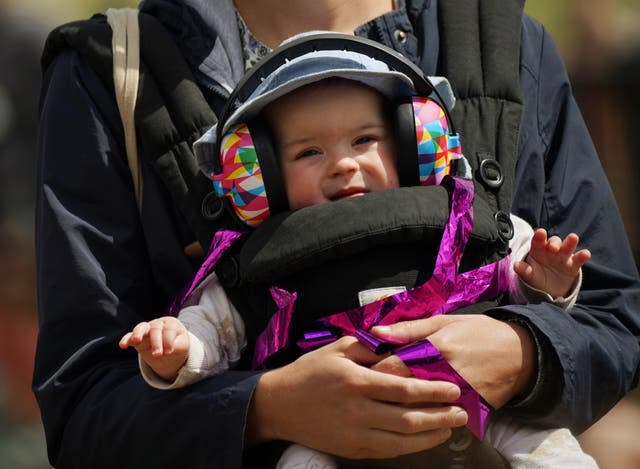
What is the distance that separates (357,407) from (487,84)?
2.85ft

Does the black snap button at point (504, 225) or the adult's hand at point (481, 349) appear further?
the black snap button at point (504, 225)

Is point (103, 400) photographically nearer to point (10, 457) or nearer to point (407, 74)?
point (407, 74)

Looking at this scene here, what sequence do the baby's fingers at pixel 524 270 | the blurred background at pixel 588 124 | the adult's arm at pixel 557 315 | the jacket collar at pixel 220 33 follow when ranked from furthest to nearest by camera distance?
the blurred background at pixel 588 124, the jacket collar at pixel 220 33, the baby's fingers at pixel 524 270, the adult's arm at pixel 557 315

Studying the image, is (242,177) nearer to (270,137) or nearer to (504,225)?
(270,137)

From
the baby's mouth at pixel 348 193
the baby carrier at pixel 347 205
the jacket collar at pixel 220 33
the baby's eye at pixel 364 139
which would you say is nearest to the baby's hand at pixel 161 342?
the baby carrier at pixel 347 205

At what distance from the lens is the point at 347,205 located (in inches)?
96.6

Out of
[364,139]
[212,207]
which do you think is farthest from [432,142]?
[212,207]

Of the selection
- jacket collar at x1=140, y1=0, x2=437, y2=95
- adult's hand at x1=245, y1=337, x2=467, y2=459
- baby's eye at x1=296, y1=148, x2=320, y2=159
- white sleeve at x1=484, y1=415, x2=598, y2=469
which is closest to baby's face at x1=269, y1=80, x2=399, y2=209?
baby's eye at x1=296, y1=148, x2=320, y2=159

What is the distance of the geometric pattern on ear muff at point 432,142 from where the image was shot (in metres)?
2.54

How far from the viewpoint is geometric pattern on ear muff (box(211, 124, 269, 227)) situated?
254cm

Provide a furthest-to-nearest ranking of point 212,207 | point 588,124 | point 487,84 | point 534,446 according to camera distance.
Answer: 1. point 588,124
2. point 487,84
3. point 212,207
4. point 534,446

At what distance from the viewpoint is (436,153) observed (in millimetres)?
2553

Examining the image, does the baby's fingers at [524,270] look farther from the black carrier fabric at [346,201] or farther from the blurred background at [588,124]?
the blurred background at [588,124]

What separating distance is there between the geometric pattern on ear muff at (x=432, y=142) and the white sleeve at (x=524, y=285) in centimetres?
21
